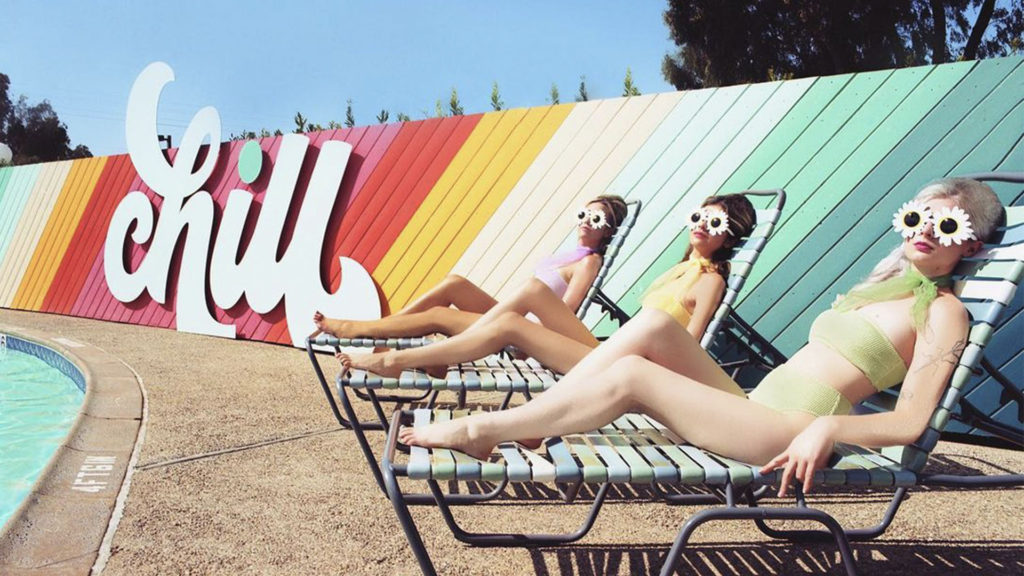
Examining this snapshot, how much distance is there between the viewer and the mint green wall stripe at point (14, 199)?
441 inches

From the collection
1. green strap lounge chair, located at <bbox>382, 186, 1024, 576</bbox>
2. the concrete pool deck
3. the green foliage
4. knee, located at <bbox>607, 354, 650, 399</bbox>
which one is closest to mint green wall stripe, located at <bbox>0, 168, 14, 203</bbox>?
the concrete pool deck

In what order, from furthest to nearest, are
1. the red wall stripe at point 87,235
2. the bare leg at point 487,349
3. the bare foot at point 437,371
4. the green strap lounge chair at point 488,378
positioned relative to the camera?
1. the red wall stripe at point 87,235
2. the bare foot at point 437,371
3. the bare leg at point 487,349
4. the green strap lounge chair at point 488,378

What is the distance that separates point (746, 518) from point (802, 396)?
23.6 inches

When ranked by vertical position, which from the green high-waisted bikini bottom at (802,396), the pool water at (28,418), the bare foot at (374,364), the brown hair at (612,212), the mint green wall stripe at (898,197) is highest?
the mint green wall stripe at (898,197)

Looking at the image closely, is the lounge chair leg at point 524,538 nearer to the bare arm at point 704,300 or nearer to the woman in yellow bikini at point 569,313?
the woman in yellow bikini at point 569,313

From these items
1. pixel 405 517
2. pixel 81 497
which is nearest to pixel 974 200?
pixel 405 517

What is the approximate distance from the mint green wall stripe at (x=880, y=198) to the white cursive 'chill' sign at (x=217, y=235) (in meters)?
3.47

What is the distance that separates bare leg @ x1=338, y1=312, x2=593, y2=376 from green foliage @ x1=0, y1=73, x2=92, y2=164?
4579 cm

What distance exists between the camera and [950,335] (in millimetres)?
1858

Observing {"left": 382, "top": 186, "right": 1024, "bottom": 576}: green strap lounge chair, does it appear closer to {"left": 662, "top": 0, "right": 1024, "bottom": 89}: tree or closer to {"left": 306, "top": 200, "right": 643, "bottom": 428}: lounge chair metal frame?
{"left": 306, "top": 200, "right": 643, "bottom": 428}: lounge chair metal frame

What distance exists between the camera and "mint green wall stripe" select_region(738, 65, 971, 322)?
4223 mm

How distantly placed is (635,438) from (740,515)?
1.77 feet

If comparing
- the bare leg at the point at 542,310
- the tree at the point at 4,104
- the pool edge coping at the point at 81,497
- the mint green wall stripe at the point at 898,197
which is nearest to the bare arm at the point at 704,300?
the bare leg at the point at 542,310

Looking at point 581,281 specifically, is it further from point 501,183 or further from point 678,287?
point 501,183
